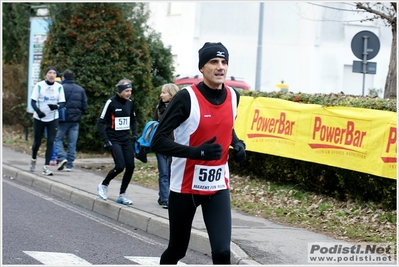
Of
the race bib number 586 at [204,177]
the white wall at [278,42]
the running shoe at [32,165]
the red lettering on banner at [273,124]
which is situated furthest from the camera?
the white wall at [278,42]

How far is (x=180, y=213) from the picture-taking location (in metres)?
5.52

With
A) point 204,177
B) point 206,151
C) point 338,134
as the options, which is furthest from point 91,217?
point 206,151

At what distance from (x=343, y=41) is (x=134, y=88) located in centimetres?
2225

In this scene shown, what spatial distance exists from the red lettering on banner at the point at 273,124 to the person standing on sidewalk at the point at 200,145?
19.8ft

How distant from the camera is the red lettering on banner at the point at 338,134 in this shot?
33.5 ft

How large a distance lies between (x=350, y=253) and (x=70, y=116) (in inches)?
315

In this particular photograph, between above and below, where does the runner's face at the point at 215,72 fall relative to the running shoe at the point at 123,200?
above

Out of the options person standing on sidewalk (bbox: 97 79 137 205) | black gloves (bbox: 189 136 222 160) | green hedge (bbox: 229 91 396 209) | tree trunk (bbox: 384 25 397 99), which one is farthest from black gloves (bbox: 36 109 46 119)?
black gloves (bbox: 189 136 222 160)

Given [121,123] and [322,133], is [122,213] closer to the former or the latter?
[121,123]

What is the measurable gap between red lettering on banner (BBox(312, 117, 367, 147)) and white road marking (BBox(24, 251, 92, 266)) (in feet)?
14.7

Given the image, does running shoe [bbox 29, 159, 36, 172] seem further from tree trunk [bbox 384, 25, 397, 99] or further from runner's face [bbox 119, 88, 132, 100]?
tree trunk [bbox 384, 25, 397, 99]

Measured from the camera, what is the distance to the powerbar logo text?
763 centimetres

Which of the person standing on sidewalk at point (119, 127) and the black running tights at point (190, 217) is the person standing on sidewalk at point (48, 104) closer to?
the person standing on sidewalk at point (119, 127)

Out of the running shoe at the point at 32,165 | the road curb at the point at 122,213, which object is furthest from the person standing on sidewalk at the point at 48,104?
the road curb at the point at 122,213
